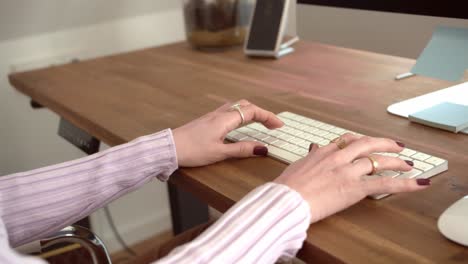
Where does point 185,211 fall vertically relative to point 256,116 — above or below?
below

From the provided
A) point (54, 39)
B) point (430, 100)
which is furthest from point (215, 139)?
point (54, 39)

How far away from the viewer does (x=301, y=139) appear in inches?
33.6

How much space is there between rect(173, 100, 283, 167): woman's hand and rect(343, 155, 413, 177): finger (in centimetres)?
18

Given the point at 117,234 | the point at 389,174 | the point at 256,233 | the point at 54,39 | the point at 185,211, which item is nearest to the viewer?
the point at 256,233

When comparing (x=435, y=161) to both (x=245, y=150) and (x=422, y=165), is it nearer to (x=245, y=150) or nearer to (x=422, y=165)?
(x=422, y=165)

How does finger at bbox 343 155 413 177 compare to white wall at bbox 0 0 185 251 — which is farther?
white wall at bbox 0 0 185 251

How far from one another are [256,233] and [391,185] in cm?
17

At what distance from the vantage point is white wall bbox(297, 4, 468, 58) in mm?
987

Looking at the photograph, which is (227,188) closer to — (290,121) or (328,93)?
(290,121)

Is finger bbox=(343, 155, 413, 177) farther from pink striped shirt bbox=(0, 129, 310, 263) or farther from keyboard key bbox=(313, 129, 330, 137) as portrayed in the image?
pink striped shirt bbox=(0, 129, 310, 263)

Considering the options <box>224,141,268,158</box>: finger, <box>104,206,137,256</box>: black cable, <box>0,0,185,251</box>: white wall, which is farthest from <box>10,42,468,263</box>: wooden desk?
<box>104,206,137,256</box>: black cable

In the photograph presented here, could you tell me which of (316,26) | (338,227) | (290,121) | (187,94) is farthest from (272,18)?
(338,227)

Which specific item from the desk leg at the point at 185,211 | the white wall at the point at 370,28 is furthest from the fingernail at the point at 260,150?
the desk leg at the point at 185,211

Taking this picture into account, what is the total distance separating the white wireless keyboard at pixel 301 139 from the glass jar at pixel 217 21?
23.7 inches
